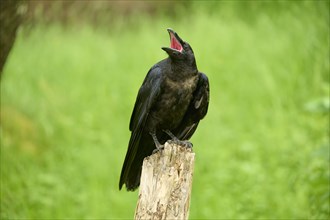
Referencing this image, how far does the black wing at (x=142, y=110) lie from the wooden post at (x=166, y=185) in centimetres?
58

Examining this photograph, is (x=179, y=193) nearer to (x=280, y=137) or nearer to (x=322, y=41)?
(x=280, y=137)

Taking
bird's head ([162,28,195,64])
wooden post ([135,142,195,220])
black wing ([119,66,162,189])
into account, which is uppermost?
bird's head ([162,28,195,64])

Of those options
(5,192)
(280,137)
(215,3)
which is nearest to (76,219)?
(5,192)

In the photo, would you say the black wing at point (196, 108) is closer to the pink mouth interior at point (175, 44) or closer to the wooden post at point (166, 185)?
the pink mouth interior at point (175, 44)

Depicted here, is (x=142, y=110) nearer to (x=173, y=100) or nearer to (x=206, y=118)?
(x=173, y=100)

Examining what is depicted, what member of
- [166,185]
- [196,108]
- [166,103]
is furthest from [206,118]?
[166,185]

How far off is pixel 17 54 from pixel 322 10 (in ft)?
11.7

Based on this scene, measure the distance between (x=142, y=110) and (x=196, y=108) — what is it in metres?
0.32

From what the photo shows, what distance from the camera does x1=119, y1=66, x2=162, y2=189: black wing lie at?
396cm

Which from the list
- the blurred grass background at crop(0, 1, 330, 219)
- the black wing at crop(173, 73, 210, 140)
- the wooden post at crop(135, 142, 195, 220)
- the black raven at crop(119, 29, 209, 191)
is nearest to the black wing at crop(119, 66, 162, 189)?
the black raven at crop(119, 29, 209, 191)

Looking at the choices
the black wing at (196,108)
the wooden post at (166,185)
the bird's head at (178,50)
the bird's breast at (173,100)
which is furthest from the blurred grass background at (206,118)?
the wooden post at (166,185)

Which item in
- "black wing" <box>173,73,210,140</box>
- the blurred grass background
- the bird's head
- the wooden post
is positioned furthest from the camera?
the blurred grass background

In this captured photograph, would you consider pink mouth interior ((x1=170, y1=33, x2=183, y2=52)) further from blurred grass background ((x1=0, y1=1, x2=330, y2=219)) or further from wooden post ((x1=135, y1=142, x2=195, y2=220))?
blurred grass background ((x1=0, y1=1, x2=330, y2=219))

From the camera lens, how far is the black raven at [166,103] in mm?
3961
